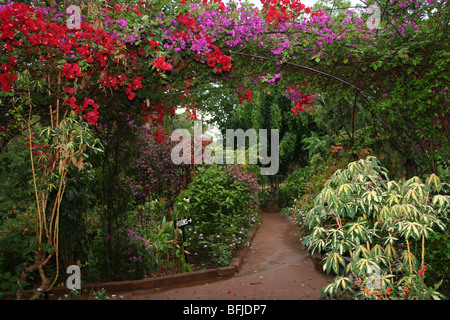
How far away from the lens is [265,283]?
13.1ft

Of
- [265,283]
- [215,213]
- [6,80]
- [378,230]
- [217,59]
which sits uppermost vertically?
[217,59]

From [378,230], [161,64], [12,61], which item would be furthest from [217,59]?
[378,230]

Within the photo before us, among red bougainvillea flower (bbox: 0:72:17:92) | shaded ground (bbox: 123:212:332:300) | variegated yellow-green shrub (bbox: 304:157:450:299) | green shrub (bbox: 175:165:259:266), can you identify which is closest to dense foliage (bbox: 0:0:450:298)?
red bougainvillea flower (bbox: 0:72:17:92)

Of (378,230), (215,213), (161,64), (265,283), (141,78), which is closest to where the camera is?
(378,230)

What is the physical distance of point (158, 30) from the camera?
9.66ft

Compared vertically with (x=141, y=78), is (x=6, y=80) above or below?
below

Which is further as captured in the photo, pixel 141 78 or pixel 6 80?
pixel 141 78

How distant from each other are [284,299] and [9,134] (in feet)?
10.1

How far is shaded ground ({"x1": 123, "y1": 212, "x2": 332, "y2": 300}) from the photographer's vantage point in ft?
11.8

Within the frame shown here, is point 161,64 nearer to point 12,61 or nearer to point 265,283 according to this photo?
point 12,61

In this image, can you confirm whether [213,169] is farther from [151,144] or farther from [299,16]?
[299,16]

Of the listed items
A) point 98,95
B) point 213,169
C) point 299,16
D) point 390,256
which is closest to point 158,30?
point 98,95

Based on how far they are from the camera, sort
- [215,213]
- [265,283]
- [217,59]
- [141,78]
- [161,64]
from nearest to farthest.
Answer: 1. [161,64]
2. [141,78]
3. [217,59]
4. [265,283]
5. [215,213]

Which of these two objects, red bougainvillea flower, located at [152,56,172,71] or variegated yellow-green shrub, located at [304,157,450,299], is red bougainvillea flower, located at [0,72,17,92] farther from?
variegated yellow-green shrub, located at [304,157,450,299]
